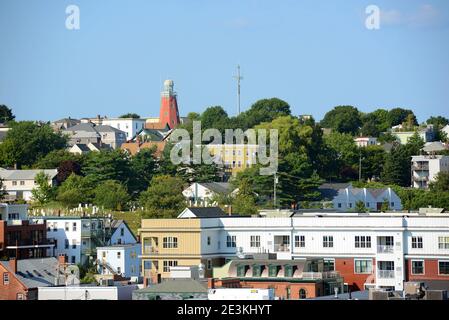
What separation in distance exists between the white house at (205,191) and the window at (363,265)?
32.1m

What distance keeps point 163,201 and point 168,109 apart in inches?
2422

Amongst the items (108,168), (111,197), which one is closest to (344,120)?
(108,168)

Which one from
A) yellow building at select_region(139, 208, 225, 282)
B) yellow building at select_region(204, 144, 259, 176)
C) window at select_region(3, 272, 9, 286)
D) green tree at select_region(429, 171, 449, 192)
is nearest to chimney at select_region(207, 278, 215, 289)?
yellow building at select_region(139, 208, 225, 282)

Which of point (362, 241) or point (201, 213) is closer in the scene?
point (362, 241)

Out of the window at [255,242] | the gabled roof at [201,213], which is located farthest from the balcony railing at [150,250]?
the gabled roof at [201,213]

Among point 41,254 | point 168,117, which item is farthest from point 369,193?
point 168,117

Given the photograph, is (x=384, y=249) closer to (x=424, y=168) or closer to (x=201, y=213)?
(x=201, y=213)

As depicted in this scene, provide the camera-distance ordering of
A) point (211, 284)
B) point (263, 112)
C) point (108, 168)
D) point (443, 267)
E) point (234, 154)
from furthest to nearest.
A: 1. point (263, 112)
2. point (234, 154)
3. point (108, 168)
4. point (443, 267)
5. point (211, 284)

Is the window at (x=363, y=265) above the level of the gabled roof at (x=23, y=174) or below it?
below

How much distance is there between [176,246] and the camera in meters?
37.0

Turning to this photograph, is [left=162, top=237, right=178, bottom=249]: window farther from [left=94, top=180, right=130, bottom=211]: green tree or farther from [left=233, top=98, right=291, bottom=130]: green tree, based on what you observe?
[left=233, top=98, right=291, bottom=130]: green tree

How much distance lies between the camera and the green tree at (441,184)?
72.0 m

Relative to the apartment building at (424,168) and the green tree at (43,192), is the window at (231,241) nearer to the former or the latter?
the green tree at (43,192)

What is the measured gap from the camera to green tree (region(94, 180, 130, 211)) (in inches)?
2486
